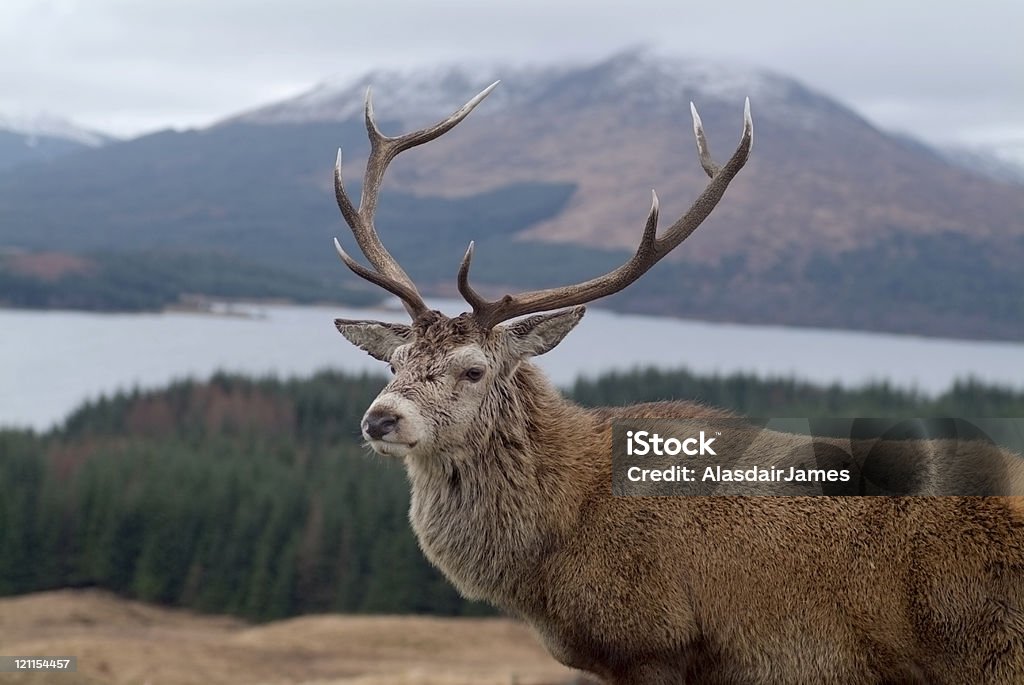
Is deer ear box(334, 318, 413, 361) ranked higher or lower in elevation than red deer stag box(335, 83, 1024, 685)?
higher

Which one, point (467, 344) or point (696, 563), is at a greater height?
point (467, 344)

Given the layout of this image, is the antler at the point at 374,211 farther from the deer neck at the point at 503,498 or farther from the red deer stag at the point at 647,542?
the deer neck at the point at 503,498

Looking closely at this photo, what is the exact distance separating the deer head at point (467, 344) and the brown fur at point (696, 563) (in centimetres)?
3

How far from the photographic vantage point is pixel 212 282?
142 meters

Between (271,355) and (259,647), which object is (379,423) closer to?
(259,647)

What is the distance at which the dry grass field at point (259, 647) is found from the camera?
25.2m

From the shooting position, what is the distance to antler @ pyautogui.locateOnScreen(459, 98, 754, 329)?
7.76 metres

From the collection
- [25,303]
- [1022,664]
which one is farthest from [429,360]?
[25,303]

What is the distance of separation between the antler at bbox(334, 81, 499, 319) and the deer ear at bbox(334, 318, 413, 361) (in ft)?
0.62

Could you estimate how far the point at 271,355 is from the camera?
97.1 metres

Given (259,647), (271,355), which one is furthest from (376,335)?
(271,355)

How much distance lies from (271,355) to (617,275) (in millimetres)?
91573

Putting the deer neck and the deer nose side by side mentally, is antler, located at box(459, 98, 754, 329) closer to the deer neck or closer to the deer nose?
the deer neck

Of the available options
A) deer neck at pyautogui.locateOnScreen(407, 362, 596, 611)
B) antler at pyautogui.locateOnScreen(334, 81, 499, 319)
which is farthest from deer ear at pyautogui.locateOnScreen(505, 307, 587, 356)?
antler at pyautogui.locateOnScreen(334, 81, 499, 319)
